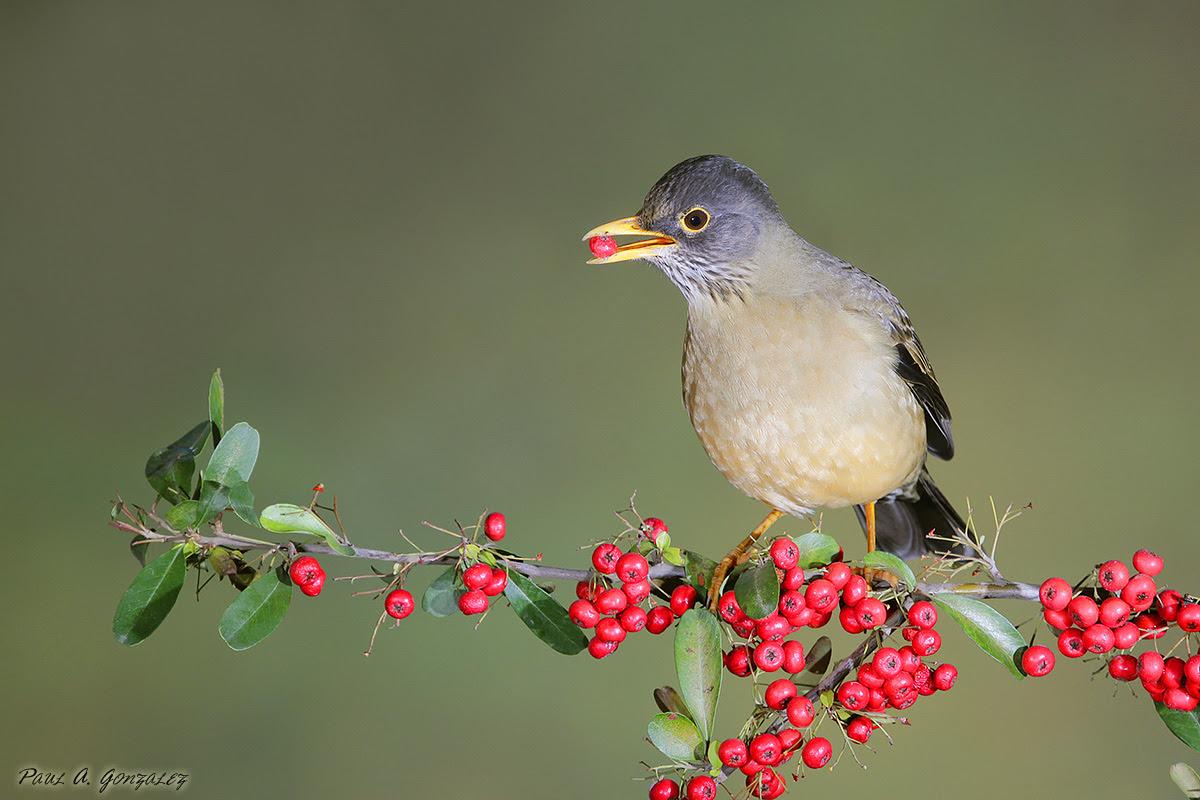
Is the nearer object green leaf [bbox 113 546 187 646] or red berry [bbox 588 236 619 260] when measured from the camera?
green leaf [bbox 113 546 187 646]

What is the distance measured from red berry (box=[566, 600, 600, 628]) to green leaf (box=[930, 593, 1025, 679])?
1.34 ft

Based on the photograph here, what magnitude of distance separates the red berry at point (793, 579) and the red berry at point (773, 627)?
0.04 meters

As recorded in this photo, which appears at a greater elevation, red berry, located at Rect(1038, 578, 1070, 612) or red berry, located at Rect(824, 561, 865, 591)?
red berry, located at Rect(1038, 578, 1070, 612)

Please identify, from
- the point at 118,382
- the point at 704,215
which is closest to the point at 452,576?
the point at 704,215

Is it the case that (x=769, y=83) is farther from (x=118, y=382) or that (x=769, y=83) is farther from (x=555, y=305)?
(x=118, y=382)

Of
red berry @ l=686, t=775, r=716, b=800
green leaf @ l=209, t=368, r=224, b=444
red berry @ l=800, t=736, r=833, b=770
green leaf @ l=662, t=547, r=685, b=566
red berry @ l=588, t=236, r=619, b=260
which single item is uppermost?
red berry @ l=588, t=236, r=619, b=260

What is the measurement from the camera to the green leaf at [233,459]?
129 cm

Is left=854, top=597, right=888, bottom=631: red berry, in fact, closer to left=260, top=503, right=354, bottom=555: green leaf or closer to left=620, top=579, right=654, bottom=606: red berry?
left=620, top=579, right=654, bottom=606: red berry

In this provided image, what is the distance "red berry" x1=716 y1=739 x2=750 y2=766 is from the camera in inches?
52.1

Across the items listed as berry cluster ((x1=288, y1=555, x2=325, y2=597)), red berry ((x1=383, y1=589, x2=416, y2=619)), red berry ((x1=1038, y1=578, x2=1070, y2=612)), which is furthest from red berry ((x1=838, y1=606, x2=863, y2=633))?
berry cluster ((x1=288, y1=555, x2=325, y2=597))

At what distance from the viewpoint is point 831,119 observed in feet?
10.4

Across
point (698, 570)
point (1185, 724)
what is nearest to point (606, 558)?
point (698, 570)

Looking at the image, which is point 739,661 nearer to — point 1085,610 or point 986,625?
point 986,625

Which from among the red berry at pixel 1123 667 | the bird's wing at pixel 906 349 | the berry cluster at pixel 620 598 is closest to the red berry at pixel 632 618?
the berry cluster at pixel 620 598
